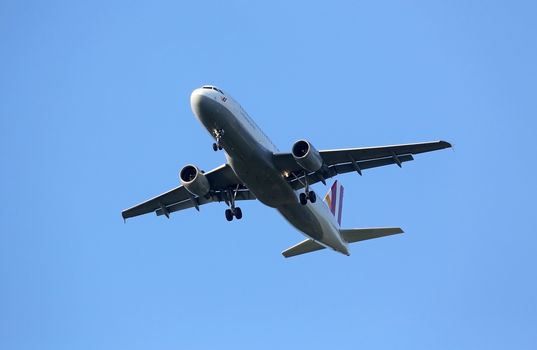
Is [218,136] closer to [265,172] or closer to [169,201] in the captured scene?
[265,172]

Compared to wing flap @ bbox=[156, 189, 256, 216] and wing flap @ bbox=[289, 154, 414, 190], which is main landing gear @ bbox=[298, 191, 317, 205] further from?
wing flap @ bbox=[156, 189, 256, 216]

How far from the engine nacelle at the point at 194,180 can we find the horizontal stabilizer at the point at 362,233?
334 inches

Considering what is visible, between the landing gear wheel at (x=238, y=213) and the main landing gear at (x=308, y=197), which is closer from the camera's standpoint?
the main landing gear at (x=308, y=197)

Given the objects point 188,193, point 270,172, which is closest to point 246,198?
point 188,193

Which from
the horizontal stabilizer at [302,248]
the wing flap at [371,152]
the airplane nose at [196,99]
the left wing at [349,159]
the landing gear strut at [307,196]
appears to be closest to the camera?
the airplane nose at [196,99]

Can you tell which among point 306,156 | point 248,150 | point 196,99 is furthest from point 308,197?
point 196,99

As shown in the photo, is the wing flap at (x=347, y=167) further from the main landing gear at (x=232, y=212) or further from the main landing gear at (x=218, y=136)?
the main landing gear at (x=218, y=136)

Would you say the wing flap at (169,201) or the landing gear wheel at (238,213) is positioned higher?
the wing flap at (169,201)

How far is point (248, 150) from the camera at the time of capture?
3753cm

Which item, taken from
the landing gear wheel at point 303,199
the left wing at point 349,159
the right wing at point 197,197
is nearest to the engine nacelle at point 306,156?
the left wing at point 349,159

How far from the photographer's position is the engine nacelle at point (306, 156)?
3778 cm

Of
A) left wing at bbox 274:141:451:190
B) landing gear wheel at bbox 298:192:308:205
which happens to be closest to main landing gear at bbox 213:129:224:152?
left wing at bbox 274:141:451:190

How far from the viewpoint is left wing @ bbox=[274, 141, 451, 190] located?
38.8m

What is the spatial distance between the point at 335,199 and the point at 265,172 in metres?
12.8
